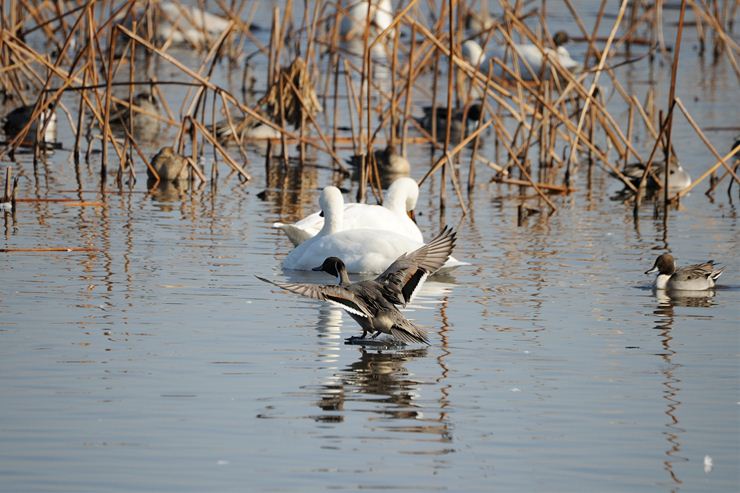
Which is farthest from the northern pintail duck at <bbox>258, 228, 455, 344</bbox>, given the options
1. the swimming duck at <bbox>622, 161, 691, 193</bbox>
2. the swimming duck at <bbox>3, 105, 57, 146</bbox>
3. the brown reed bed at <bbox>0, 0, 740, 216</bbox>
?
the swimming duck at <bbox>3, 105, 57, 146</bbox>

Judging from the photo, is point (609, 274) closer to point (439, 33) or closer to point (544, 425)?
point (544, 425)

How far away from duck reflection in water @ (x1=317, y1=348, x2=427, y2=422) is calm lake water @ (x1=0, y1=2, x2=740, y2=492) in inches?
0.7

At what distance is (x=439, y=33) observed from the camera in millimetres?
14477

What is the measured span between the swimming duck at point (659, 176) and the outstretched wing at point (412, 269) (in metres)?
5.99

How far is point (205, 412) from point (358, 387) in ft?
2.79

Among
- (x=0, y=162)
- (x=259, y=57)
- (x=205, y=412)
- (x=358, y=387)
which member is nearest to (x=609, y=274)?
(x=358, y=387)

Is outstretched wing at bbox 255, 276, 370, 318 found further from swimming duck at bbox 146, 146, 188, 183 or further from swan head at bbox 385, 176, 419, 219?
swimming duck at bbox 146, 146, 188, 183

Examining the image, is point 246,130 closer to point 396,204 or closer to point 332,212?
point 396,204

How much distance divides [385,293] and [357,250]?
206cm

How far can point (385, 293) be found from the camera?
7.77m

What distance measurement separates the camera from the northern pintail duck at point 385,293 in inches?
293

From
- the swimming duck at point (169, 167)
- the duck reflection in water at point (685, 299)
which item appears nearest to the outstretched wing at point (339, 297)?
the duck reflection in water at point (685, 299)

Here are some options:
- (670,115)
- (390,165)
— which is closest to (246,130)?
(390,165)

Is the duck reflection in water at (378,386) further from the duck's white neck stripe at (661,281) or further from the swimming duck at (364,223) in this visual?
the swimming duck at (364,223)
